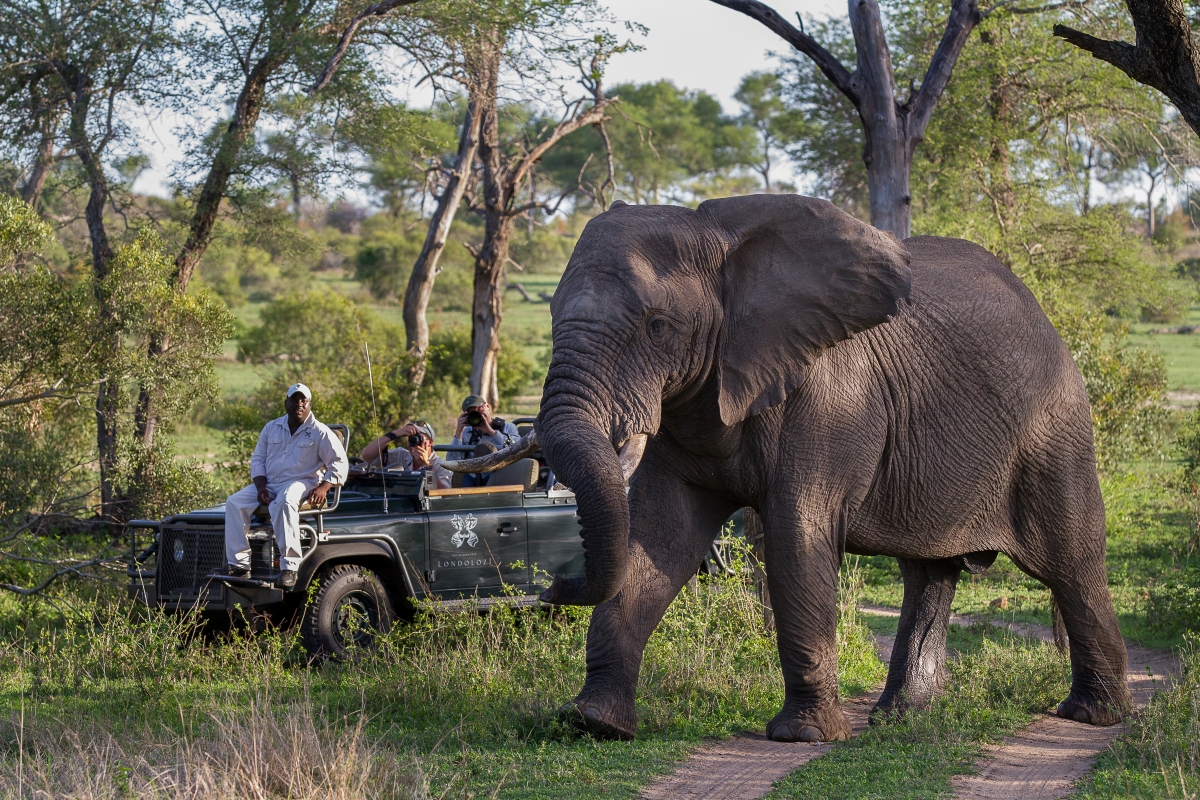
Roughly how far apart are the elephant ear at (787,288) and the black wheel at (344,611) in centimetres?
374

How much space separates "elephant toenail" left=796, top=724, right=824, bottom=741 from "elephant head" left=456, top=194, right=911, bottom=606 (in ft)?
5.06

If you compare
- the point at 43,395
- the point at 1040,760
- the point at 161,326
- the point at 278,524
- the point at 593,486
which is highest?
the point at 161,326

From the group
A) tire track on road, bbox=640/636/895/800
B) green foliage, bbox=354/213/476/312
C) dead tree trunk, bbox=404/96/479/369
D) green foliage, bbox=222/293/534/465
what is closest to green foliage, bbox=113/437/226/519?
green foliage, bbox=222/293/534/465

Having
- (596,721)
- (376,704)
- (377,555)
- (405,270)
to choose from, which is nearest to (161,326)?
(377,555)

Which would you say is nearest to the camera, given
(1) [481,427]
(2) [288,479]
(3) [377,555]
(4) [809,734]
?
(4) [809,734]

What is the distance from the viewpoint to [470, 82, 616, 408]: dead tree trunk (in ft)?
63.6

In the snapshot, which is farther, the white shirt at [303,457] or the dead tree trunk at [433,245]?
the dead tree trunk at [433,245]

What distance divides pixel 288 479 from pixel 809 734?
433 cm

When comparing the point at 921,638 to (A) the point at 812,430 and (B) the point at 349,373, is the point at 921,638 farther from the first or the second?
(B) the point at 349,373

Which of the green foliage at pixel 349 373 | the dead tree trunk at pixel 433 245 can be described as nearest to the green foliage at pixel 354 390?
the green foliage at pixel 349 373

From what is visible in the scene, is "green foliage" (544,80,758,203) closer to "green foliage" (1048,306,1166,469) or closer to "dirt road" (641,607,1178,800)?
"green foliage" (1048,306,1166,469)

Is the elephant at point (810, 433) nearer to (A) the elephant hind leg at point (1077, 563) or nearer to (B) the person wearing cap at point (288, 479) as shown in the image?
(A) the elephant hind leg at point (1077, 563)

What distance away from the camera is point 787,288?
641cm

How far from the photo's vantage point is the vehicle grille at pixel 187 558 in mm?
9320
